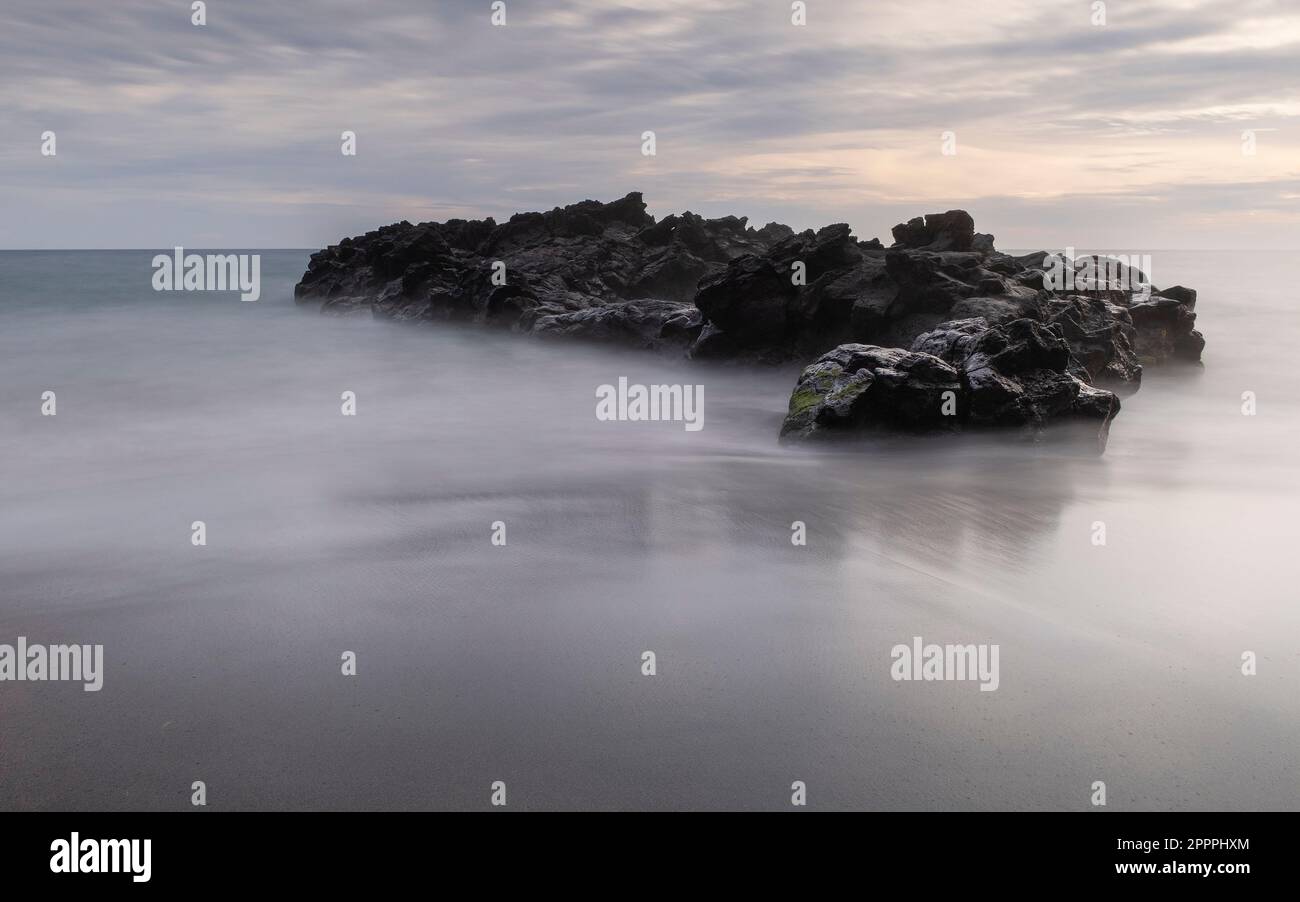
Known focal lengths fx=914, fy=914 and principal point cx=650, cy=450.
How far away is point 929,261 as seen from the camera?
2278cm

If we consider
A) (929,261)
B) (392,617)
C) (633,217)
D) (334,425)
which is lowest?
(392,617)

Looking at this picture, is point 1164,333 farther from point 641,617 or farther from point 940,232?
point 641,617

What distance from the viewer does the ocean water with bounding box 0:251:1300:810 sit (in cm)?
540

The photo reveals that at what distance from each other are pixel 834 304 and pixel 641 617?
17.7m

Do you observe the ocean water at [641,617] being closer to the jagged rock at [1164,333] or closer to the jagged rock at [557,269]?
the jagged rock at [1164,333]

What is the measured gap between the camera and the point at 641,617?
25.2 ft

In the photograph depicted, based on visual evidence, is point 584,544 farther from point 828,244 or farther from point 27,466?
point 828,244

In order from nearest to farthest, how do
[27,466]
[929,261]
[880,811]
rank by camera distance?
[880,811] → [27,466] → [929,261]

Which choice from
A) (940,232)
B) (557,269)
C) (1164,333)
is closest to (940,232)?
(940,232)

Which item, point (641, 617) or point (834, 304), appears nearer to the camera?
point (641, 617)

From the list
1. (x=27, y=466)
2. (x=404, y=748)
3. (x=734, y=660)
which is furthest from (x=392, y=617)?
(x=27, y=466)

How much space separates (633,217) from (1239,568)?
40.7 meters

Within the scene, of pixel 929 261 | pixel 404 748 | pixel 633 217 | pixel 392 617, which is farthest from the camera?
pixel 633 217

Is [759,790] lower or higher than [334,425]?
lower
